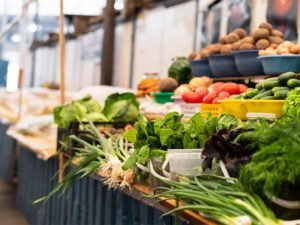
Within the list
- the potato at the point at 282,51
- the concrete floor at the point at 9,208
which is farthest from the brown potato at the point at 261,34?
the concrete floor at the point at 9,208

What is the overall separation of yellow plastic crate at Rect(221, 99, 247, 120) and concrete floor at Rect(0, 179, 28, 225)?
3554mm

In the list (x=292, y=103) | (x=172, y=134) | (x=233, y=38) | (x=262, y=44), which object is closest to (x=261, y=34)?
(x=262, y=44)

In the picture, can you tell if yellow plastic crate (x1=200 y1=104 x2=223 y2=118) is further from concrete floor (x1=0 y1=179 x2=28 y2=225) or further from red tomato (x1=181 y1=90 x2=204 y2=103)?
concrete floor (x1=0 y1=179 x2=28 y2=225)

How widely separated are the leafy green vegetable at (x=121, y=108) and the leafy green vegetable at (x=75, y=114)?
0.25ft

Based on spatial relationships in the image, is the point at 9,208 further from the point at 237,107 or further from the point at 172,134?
the point at 172,134

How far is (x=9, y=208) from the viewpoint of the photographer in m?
6.20

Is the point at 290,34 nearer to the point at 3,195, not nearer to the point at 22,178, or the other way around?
the point at 22,178

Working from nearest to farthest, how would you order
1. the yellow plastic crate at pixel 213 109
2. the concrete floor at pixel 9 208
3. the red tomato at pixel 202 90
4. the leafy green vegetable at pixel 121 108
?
the yellow plastic crate at pixel 213 109 < the red tomato at pixel 202 90 < the leafy green vegetable at pixel 121 108 < the concrete floor at pixel 9 208

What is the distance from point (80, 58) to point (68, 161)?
7752 millimetres

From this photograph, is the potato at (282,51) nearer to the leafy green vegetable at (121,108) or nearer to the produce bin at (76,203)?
the produce bin at (76,203)

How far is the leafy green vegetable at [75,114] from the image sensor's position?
3.87 meters

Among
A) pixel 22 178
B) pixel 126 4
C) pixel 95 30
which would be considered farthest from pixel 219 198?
pixel 95 30

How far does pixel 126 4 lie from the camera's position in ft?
25.2

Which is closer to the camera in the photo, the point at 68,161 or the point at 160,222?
the point at 160,222
